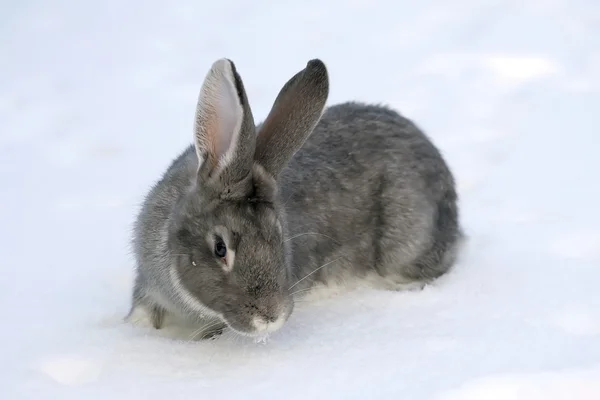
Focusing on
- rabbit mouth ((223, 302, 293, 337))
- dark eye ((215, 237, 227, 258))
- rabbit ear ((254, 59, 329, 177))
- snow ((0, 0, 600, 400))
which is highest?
rabbit ear ((254, 59, 329, 177))

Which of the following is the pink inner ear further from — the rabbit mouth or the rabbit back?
the rabbit back

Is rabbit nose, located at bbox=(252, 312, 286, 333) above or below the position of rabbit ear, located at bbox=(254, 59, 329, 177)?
below

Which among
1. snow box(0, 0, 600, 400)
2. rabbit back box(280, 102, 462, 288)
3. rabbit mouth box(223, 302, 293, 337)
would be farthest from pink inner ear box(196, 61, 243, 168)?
rabbit back box(280, 102, 462, 288)

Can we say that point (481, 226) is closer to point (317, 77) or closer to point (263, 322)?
point (317, 77)

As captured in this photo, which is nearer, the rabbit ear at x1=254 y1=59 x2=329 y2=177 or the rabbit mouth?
the rabbit mouth

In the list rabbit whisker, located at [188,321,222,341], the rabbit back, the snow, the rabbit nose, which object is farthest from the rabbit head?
the rabbit back

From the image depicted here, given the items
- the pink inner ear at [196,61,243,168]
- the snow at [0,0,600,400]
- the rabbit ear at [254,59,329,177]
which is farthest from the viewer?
the rabbit ear at [254,59,329,177]

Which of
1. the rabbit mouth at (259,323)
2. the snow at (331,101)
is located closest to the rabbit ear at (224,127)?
the rabbit mouth at (259,323)

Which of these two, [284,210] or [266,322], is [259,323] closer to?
[266,322]

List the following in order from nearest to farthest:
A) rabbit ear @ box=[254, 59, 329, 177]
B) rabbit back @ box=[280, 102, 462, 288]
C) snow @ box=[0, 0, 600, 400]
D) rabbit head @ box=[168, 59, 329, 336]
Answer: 1. snow @ box=[0, 0, 600, 400]
2. rabbit head @ box=[168, 59, 329, 336]
3. rabbit ear @ box=[254, 59, 329, 177]
4. rabbit back @ box=[280, 102, 462, 288]
